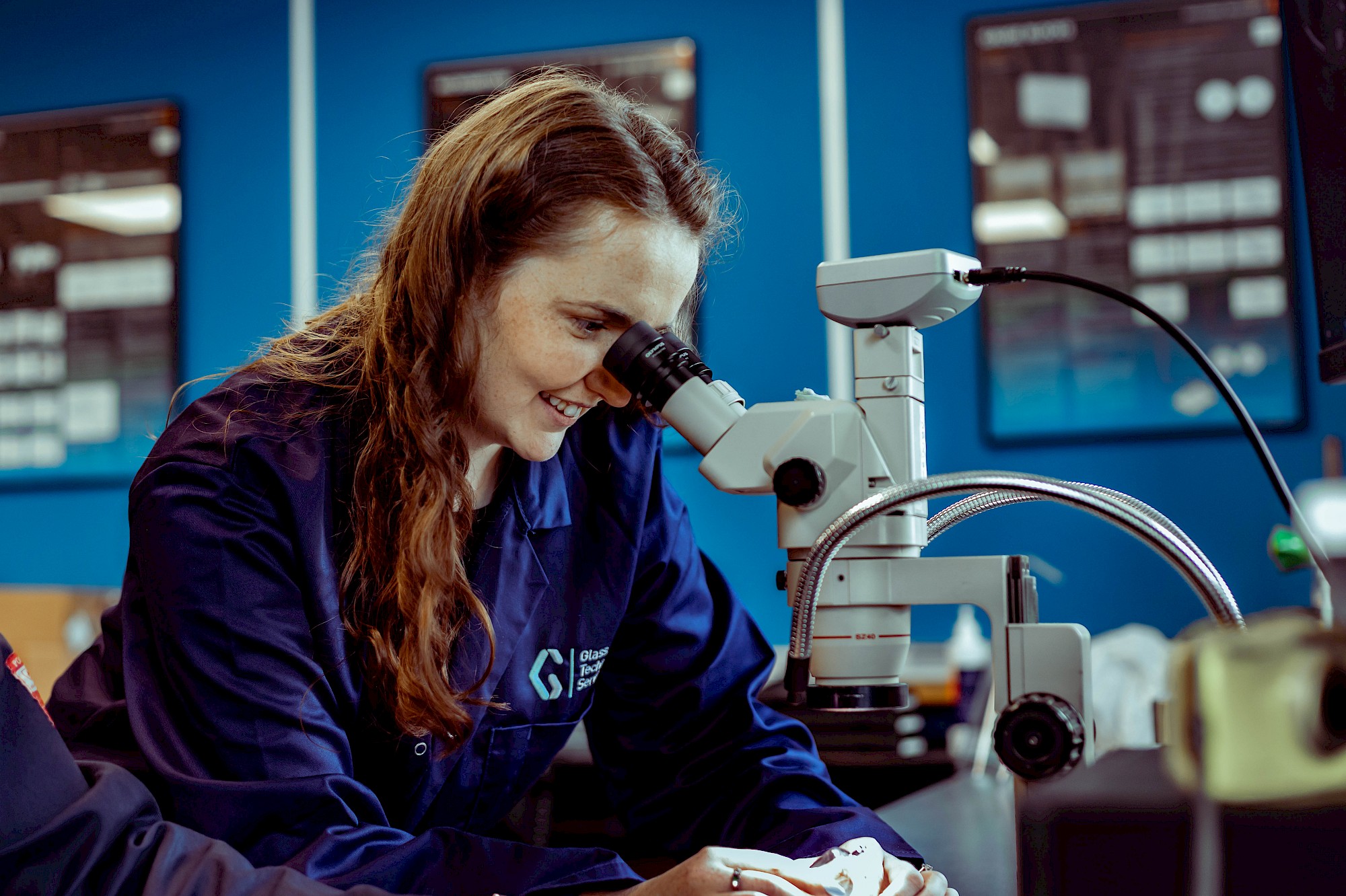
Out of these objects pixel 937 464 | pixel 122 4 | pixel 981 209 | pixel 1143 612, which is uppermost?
pixel 122 4

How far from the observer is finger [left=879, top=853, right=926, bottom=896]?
3.23ft

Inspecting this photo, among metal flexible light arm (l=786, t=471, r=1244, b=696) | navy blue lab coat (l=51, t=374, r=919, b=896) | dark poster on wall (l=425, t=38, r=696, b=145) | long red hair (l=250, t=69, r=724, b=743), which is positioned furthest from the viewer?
dark poster on wall (l=425, t=38, r=696, b=145)

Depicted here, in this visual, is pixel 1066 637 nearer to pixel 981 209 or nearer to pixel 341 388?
pixel 341 388

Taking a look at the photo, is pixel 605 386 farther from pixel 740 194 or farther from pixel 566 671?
pixel 740 194

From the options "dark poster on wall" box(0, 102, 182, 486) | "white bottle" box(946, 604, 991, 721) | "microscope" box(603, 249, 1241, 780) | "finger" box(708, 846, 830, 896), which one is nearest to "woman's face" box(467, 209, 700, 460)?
"microscope" box(603, 249, 1241, 780)

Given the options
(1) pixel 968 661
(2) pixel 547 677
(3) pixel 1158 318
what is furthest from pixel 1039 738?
(1) pixel 968 661

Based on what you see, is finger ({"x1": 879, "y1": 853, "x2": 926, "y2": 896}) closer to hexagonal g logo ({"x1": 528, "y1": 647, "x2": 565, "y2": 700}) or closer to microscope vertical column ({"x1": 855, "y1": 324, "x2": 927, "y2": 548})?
microscope vertical column ({"x1": 855, "y1": 324, "x2": 927, "y2": 548})

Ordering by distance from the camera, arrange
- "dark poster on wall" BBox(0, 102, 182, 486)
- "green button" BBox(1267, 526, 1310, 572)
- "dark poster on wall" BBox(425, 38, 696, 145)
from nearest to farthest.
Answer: "green button" BBox(1267, 526, 1310, 572) → "dark poster on wall" BBox(425, 38, 696, 145) → "dark poster on wall" BBox(0, 102, 182, 486)

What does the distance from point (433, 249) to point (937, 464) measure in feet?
6.43

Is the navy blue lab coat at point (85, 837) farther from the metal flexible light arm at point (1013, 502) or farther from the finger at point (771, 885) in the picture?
the metal flexible light arm at point (1013, 502)

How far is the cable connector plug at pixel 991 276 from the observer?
2.96ft

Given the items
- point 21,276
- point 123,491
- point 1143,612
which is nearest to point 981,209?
point 1143,612

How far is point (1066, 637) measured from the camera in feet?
2.54

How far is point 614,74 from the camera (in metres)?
3.22
